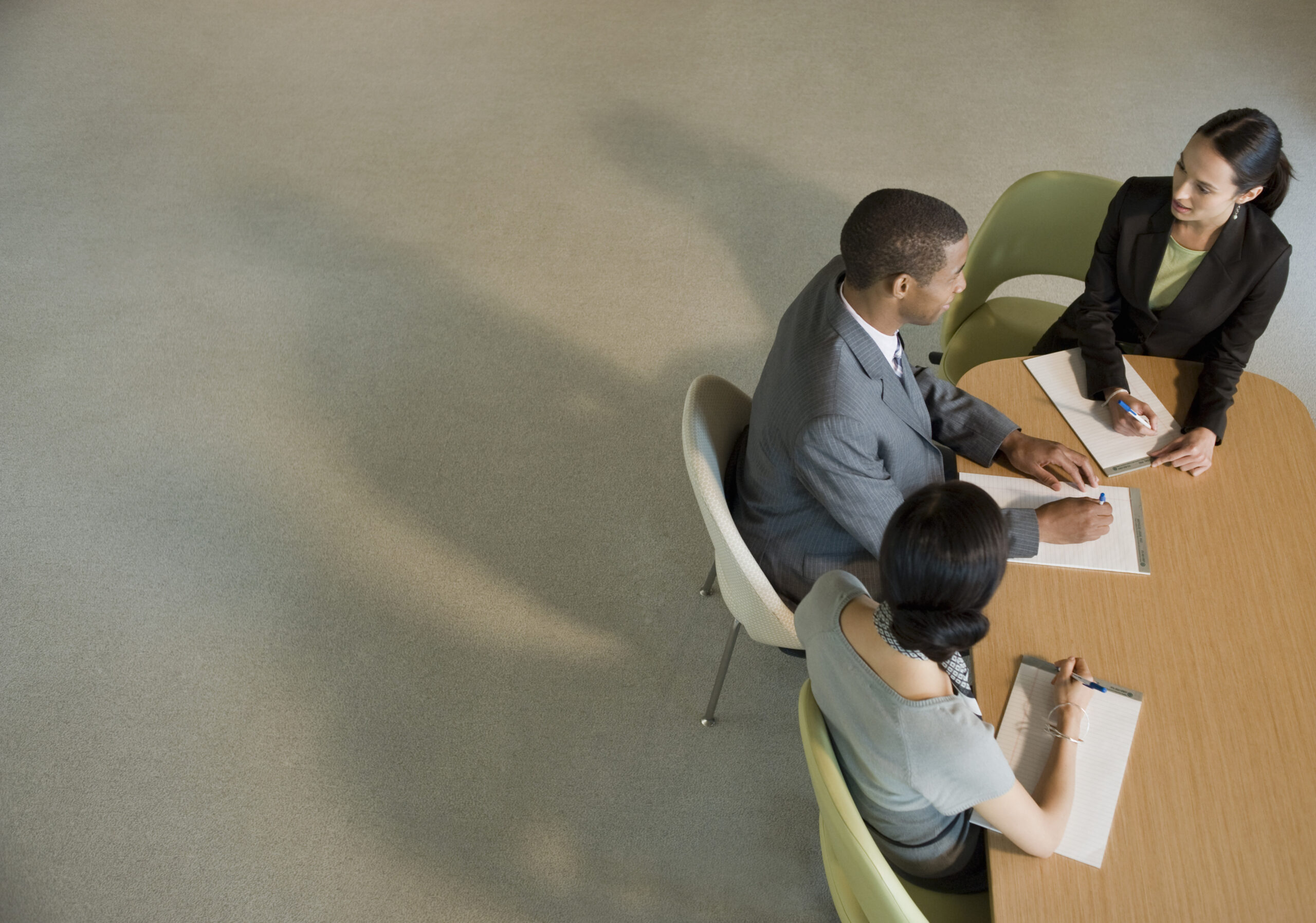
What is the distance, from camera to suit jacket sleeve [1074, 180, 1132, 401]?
1.93m

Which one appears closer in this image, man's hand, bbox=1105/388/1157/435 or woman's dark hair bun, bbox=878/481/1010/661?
woman's dark hair bun, bbox=878/481/1010/661

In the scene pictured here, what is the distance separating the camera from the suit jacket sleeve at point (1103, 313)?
1929mm

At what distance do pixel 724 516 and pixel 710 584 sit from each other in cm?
93

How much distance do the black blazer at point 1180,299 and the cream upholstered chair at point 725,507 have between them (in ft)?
2.58

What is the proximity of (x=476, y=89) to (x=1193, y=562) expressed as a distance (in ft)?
12.7

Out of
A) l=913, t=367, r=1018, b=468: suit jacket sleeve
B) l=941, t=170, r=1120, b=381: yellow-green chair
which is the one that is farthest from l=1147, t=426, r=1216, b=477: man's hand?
l=941, t=170, r=1120, b=381: yellow-green chair

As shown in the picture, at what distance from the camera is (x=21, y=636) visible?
2.56m

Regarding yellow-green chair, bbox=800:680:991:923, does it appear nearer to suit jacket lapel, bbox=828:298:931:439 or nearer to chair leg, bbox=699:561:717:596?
suit jacket lapel, bbox=828:298:931:439

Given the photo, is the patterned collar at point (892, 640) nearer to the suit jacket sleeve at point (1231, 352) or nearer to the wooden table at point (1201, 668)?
the wooden table at point (1201, 668)

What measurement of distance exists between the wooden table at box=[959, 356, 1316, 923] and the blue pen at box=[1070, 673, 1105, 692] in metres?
0.04

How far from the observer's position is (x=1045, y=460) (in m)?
1.79

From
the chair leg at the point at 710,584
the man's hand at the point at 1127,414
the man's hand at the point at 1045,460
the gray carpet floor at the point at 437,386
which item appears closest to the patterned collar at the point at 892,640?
the man's hand at the point at 1045,460

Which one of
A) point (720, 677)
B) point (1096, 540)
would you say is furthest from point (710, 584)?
point (1096, 540)

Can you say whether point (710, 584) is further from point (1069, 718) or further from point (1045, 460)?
point (1069, 718)
